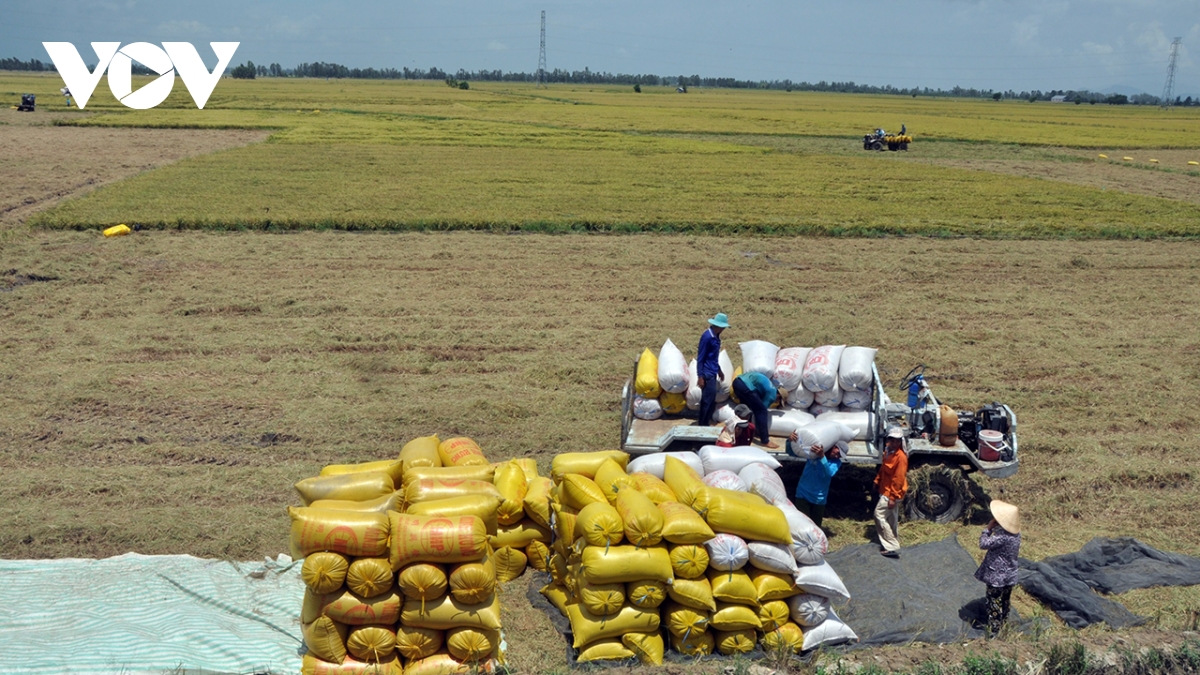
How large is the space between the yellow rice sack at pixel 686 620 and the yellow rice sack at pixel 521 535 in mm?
1562

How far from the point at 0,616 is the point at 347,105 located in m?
70.8

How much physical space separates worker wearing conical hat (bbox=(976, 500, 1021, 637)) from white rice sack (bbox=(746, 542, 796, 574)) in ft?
5.34

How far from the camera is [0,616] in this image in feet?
20.6

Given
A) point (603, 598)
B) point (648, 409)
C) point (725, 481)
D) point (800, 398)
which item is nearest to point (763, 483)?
point (725, 481)

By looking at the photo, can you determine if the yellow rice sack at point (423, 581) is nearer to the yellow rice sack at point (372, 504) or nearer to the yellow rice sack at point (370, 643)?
the yellow rice sack at point (370, 643)

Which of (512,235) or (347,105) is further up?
(347,105)

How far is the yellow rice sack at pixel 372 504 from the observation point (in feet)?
20.6

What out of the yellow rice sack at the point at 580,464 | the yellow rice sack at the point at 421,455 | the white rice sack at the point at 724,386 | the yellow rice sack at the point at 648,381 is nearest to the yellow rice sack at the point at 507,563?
the yellow rice sack at the point at 580,464

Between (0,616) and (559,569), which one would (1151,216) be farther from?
(0,616)

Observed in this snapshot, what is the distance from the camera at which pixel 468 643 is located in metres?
5.92

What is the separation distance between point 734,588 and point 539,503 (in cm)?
187

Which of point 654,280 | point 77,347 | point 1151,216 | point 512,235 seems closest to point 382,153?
point 512,235

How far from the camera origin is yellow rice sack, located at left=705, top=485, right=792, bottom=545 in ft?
20.5

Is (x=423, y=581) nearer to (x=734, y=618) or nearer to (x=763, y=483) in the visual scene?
(x=734, y=618)
